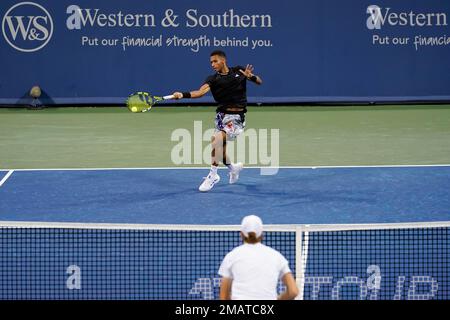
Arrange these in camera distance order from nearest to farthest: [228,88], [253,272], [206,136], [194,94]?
1. [253,272]
2. [194,94]
3. [228,88]
4. [206,136]

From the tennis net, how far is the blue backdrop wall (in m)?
13.4

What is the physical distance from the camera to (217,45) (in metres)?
22.2

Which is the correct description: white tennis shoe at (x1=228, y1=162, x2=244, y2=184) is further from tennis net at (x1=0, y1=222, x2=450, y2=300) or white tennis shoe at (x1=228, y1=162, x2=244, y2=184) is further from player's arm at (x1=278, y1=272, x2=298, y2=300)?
player's arm at (x1=278, y1=272, x2=298, y2=300)

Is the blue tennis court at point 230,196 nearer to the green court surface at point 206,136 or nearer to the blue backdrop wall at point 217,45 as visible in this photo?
the green court surface at point 206,136

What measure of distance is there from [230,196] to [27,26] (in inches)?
454

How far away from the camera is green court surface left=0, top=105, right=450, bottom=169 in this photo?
15484mm

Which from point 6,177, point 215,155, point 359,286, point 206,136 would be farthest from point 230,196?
point 206,136

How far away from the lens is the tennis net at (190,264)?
779cm

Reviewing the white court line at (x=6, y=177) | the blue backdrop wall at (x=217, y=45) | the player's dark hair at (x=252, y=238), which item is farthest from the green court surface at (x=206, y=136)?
the player's dark hair at (x=252, y=238)

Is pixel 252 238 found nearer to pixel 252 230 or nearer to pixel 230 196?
pixel 252 230

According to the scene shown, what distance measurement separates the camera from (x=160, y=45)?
2231 cm

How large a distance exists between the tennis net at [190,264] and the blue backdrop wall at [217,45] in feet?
43.9
